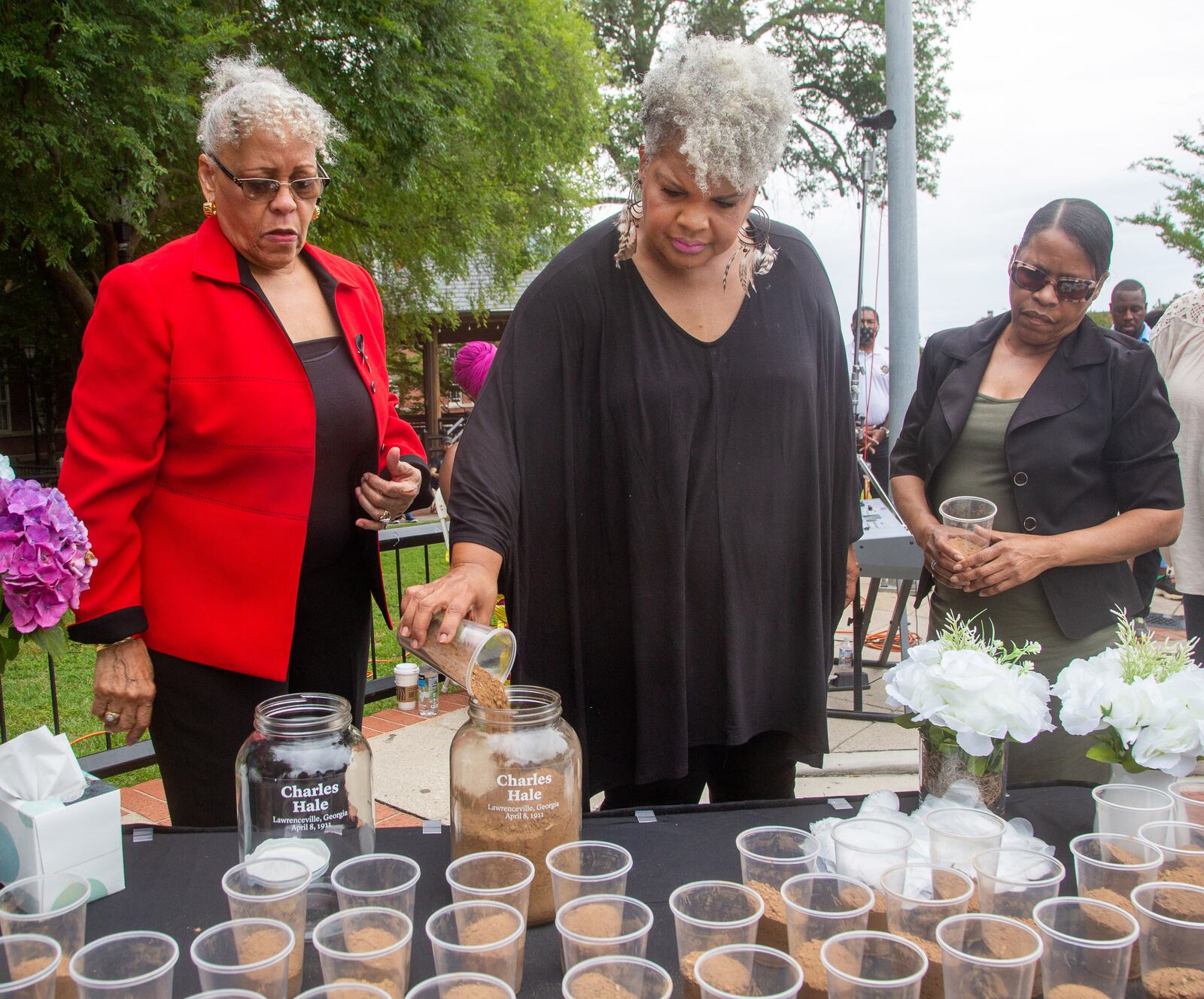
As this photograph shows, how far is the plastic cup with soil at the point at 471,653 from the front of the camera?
1.44 meters

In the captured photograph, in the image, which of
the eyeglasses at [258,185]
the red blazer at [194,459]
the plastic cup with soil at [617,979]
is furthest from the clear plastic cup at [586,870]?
the eyeglasses at [258,185]

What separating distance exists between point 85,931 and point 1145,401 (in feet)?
8.69

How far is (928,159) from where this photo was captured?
86.7ft

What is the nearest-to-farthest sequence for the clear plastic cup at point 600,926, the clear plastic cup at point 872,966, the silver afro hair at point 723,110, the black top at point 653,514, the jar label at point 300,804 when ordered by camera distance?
the clear plastic cup at point 872,966
the clear plastic cup at point 600,926
the jar label at point 300,804
the silver afro hair at point 723,110
the black top at point 653,514

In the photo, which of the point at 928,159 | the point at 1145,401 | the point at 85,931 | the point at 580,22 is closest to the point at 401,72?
the point at 580,22

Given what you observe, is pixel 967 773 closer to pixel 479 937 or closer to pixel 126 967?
pixel 479 937

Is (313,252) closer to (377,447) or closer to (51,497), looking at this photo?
(377,447)

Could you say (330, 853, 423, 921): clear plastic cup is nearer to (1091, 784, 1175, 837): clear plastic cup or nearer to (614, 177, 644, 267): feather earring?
(1091, 784, 1175, 837): clear plastic cup

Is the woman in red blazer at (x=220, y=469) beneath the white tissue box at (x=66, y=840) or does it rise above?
above

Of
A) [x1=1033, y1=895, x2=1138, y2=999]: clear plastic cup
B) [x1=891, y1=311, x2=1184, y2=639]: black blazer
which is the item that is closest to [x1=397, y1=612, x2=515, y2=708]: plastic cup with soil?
[x1=1033, y1=895, x2=1138, y2=999]: clear plastic cup

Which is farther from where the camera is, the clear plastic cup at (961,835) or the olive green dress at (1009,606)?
the olive green dress at (1009,606)

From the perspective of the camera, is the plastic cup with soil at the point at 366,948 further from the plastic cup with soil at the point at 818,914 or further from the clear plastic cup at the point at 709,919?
the plastic cup with soil at the point at 818,914

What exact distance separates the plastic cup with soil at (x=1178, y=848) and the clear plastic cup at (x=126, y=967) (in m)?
1.27

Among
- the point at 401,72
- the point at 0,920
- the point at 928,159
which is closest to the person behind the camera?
the point at 0,920
